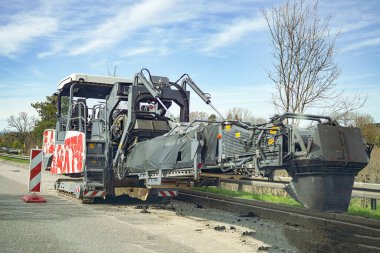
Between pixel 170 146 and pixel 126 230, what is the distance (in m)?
1.74

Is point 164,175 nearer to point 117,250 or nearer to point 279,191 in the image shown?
point 117,250

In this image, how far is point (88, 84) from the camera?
11594 mm

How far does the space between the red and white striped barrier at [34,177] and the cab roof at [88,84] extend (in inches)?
81.6

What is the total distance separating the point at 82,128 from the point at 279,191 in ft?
19.8

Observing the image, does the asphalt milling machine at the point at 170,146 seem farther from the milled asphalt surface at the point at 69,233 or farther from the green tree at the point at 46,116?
the green tree at the point at 46,116

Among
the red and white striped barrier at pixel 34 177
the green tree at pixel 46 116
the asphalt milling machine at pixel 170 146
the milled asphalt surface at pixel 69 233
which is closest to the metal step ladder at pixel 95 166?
the asphalt milling machine at pixel 170 146

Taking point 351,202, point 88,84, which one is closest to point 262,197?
point 351,202

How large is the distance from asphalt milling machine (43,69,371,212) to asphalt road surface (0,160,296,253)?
Result: 82 centimetres

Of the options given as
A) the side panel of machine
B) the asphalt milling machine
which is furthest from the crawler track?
the side panel of machine

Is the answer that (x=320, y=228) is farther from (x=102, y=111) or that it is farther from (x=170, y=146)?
(x=102, y=111)

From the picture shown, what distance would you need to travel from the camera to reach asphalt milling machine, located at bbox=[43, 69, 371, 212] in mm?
5547

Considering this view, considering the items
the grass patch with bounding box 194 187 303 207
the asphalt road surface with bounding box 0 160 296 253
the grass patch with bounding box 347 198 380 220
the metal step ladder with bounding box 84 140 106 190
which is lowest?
the asphalt road surface with bounding box 0 160 296 253

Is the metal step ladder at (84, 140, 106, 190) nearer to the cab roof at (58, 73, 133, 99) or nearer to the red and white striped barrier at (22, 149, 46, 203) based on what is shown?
the red and white striped barrier at (22, 149, 46, 203)

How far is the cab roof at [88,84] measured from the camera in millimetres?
11353
